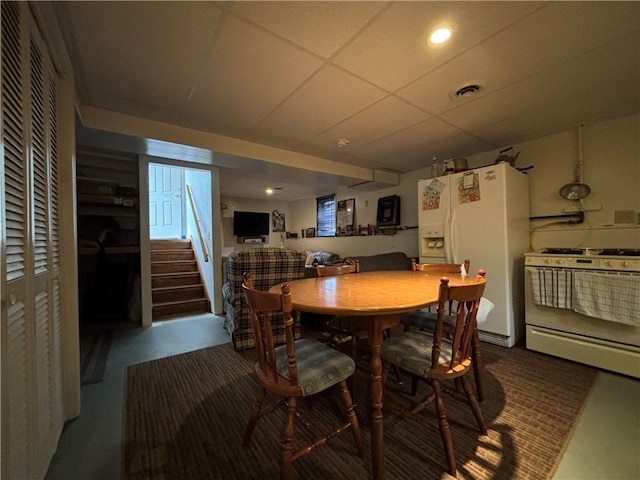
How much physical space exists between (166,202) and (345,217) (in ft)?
13.6

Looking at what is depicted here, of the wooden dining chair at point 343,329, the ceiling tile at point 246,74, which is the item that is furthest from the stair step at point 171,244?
the wooden dining chair at point 343,329

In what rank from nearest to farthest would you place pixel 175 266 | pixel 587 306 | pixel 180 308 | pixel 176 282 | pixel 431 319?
pixel 431 319 → pixel 587 306 → pixel 180 308 → pixel 176 282 → pixel 175 266

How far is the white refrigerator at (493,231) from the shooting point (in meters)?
2.54

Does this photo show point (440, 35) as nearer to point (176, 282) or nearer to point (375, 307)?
point (375, 307)

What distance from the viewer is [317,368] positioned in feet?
3.94

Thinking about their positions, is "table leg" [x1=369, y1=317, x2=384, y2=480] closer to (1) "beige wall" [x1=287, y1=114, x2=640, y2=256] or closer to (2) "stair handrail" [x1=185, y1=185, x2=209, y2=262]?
(1) "beige wall" [x1=287, y1=114, x2=640, y2=256]

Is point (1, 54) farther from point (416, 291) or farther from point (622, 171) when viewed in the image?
point (622, 171)

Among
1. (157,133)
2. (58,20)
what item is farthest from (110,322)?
(58,20)

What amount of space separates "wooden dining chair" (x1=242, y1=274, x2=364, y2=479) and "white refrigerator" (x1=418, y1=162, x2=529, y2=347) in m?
2.08

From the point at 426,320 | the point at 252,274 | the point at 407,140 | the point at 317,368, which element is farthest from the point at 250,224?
the point at 317,368

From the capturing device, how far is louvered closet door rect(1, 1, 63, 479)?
0.91m

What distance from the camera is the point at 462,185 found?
280cm

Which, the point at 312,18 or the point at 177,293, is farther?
the point at 177,293

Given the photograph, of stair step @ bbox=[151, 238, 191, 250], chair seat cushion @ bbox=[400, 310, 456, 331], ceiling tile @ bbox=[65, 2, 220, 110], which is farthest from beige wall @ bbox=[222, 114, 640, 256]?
stair step @ bbox=[151, 238, 191, 250]
